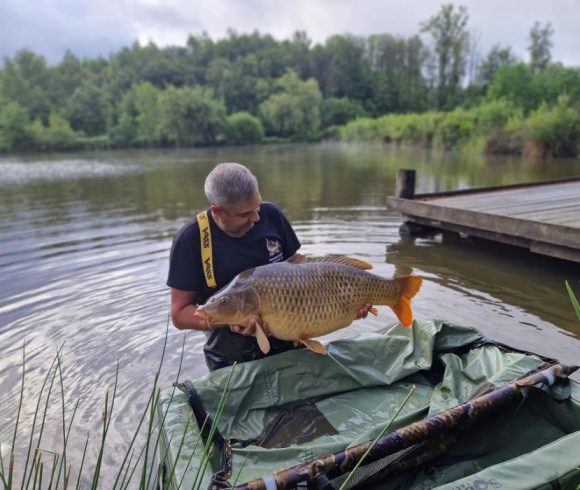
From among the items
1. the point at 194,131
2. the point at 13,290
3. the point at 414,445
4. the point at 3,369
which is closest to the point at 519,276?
the point at 414,445

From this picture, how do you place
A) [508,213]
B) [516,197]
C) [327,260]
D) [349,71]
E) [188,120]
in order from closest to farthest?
1. [327,260]
2. [508,213]
3. [516,197]
4. [188,120]
5. [349,71]

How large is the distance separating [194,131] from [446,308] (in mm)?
51870

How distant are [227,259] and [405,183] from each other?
217 inches

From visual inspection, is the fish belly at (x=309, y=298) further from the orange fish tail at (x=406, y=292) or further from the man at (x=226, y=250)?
the orange fish tail at (x=406, y=292)

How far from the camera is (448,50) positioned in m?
62.9

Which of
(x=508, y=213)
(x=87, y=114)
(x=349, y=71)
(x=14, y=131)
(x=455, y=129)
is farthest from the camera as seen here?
(x=349, y=71)

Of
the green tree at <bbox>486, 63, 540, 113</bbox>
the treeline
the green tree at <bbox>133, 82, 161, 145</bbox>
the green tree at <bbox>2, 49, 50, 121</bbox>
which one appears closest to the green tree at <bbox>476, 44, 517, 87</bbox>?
the treeline

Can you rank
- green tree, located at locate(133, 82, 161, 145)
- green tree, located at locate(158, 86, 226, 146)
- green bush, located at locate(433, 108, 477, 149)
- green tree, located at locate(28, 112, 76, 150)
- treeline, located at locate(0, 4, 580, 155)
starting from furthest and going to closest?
green tree, located at locate(133, 82, 161, 145) → green tree, located at locate(158, 86, 226, 146) → green tree, located at locate(28, 112, 76, 150) → treeline, located at locate(0, 4, 580, 155) → green bush, located at locate(433, 108, 477, 149)

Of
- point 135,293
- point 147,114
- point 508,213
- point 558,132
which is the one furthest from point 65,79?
point 508,213

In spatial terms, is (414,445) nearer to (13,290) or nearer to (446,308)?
(446,308)

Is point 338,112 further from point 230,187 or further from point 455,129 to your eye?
point 230,187

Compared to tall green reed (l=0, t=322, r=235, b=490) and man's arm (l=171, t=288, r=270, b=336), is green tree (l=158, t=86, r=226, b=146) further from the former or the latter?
man's arm (l=171, t=288, r=270, b=336)

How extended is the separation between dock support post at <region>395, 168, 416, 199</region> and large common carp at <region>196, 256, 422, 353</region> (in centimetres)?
527

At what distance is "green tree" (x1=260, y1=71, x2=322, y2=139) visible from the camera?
63.4m
